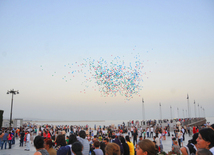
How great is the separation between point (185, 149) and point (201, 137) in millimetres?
1364

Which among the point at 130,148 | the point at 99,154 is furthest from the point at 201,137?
the point at 130,148

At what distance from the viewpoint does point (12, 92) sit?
35188 mm

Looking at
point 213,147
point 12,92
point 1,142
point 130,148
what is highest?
point 12,92

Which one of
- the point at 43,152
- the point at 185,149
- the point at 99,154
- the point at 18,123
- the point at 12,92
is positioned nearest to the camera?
the point at 43,152

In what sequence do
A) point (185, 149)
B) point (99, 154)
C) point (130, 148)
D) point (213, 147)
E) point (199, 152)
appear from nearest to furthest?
point (199, 152), point (213, 147), point (185, 149), point (99, 154), point (130, 148)

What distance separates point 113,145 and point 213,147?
1.88 metres

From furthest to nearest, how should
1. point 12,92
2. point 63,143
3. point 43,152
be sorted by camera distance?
1. point 12,92
2. point 63,143
3. point 43,152

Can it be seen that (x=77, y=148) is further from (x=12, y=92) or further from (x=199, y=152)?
(x=12, y=92)

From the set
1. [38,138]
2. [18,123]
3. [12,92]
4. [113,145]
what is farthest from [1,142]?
[18,123]

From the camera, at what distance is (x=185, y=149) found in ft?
15.8

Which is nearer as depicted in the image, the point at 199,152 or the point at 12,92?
the point at 199,152

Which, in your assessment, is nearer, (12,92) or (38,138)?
(38,138)

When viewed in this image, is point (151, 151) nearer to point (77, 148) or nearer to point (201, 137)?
point (201, 137)

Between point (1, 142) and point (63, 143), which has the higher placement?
point (63, 143)
